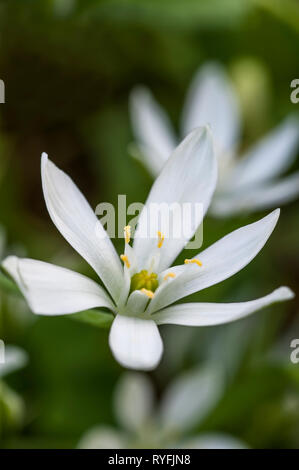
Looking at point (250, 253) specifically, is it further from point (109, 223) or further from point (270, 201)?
point (270, 201)

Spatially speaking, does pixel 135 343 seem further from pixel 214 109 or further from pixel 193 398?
pixel 214 109

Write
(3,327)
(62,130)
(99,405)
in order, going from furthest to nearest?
(62,130) < (99,405) < (3,327)

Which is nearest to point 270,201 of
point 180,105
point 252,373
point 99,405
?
point 252,373

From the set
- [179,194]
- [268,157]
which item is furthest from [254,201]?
[179,194]

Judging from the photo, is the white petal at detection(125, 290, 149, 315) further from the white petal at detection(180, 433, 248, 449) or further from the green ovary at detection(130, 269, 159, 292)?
the white petal at detection(180, 433, 248, 449)

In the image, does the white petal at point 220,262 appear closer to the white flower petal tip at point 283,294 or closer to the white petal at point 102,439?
the white flower petal tip at point 283,294
